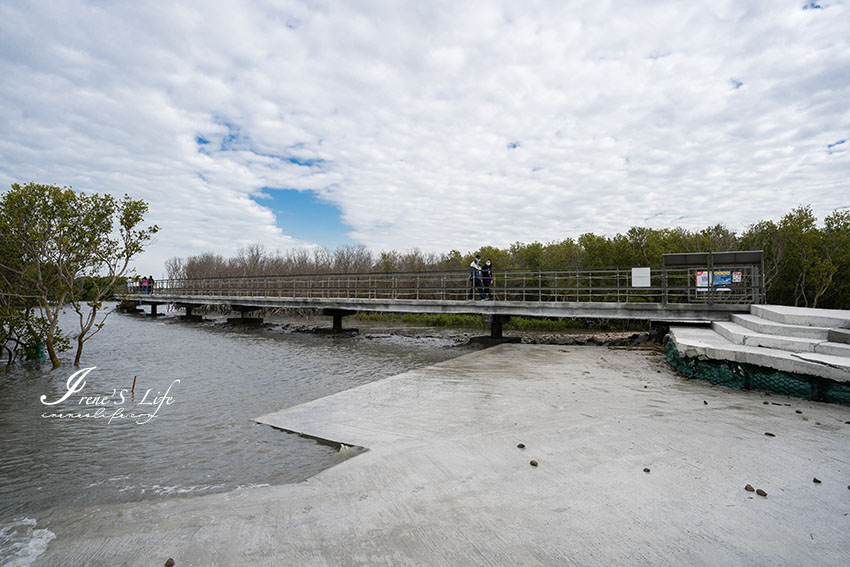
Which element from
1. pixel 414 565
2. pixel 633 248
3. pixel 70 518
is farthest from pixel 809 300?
pixel 70 518

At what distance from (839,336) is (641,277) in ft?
25.7

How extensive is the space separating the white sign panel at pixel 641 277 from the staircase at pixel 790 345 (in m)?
4.85

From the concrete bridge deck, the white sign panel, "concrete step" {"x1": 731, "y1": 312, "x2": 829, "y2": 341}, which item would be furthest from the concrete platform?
the white sign panel

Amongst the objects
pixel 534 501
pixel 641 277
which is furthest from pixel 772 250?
pixel 534 501

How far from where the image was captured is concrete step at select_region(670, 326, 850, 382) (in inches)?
254

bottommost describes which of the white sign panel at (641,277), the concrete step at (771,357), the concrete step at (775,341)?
the concrete step at (771,357)

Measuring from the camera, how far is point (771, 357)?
7.30m

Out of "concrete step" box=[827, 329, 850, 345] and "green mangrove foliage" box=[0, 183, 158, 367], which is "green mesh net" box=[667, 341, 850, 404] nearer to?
"concrete step" box=[827, 329, 850, 345]

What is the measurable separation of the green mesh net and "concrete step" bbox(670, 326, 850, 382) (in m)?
0.09

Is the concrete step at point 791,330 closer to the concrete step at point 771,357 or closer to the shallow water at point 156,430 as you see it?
the concrete step at point 771,357

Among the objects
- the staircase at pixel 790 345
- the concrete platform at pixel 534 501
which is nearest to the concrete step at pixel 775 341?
the staircase at pixel 790 345

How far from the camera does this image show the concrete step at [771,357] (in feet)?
21.1

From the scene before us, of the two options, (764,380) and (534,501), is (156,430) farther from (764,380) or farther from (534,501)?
(764,380)

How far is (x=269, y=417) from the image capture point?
7074 mm
